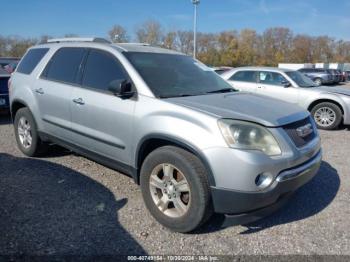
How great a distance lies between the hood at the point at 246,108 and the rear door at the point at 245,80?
5856 mm

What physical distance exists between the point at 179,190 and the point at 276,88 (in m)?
6.87

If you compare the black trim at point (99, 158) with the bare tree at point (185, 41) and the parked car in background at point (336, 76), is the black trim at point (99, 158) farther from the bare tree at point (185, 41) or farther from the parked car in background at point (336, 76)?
the bare tree at point (185, 41)

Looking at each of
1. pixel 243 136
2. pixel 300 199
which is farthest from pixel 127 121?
pixel 300 199

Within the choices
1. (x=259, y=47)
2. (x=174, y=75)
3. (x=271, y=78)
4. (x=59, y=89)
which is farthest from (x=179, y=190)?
(x=259, y=47)

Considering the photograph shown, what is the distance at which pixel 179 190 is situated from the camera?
3105mm

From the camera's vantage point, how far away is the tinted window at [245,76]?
9.65 m

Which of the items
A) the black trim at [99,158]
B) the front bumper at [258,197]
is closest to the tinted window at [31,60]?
the black trim at [99,158]

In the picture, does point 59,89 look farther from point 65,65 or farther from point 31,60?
point 31,60

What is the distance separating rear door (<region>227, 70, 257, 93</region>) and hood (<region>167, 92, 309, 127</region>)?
19.2 feet

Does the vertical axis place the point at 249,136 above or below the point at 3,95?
above

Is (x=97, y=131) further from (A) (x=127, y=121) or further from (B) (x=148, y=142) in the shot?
(B) (x=148, y=142)

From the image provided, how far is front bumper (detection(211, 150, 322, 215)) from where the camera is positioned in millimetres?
2764

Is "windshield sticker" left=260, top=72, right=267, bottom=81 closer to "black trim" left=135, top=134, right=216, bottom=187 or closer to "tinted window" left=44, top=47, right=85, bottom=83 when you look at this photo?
"tinted window" left=44, top=47, right=85, bottom=83

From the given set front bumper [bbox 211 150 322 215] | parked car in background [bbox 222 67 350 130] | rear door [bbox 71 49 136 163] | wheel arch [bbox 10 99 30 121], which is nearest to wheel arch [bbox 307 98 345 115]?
parked car in background [bbox 222 67 350 130]
